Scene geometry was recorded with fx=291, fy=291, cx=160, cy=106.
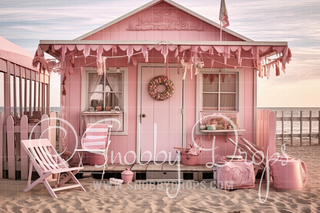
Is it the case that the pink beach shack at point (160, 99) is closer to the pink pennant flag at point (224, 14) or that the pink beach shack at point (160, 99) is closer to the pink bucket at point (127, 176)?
the pink pennant flag at point (224, 14)

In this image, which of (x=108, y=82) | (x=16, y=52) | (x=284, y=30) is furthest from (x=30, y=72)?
(x=284, y=30)

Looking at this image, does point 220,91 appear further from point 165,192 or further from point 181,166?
point 165,192

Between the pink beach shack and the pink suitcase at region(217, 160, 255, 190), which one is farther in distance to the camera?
the pink beach shack

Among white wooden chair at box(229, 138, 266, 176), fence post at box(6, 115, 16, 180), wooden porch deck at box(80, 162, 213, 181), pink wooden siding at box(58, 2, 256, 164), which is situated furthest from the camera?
pink wooden siding at box(58, 2, 256, 164)

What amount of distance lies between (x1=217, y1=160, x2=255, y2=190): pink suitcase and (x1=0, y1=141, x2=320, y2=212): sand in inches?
5.4

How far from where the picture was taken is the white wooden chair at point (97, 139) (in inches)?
270

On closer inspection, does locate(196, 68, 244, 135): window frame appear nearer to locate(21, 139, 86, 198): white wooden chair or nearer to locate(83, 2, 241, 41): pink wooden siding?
locate(83, 2, 241, 41): pink wooden siding

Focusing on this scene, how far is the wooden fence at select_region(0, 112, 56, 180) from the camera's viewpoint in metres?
6.40

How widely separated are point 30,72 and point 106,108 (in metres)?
4.61

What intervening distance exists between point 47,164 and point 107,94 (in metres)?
2.75

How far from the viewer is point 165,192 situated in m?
5.62

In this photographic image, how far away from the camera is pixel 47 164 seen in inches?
222

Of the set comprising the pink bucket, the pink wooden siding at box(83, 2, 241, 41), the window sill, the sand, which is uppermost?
the pink wooden siding at box(83, 2, 241, 41)

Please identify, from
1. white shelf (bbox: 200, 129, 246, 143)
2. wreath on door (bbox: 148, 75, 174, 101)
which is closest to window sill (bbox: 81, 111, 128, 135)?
wreath on door (bbox: 148, 75, 174, 101)
